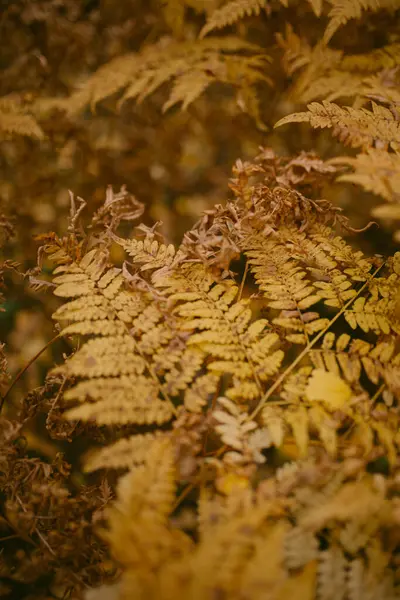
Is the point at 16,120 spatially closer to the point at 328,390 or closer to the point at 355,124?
the point at 355,124

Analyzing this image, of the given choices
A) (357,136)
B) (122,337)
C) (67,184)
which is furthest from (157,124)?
(122,337)

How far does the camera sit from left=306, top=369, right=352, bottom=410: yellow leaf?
1016 mm

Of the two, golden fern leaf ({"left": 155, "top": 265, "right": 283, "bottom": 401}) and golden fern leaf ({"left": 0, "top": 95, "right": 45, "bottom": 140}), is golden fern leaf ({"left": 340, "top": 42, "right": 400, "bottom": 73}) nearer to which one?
golden fern leaf ({"left": 155, "top": 265, "right": 283, "bottom": 401})

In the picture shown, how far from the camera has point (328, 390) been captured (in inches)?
40.4

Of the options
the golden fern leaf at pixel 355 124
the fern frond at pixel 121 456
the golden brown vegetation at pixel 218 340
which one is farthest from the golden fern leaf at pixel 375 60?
the fern frond at pixel 121 456

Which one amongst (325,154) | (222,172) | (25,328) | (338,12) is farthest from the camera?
(222,172)

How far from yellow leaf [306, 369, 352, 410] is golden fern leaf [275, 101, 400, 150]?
55 centimetres

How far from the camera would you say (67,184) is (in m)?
2.40

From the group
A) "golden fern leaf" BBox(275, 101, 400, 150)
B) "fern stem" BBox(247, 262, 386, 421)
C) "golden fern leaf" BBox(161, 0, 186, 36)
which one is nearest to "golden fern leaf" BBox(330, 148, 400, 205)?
"golden fern leaf" BBox(275, 101, 400, 150)

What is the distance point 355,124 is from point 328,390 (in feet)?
2.16

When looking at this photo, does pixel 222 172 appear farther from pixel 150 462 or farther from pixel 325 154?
pixel 150 462

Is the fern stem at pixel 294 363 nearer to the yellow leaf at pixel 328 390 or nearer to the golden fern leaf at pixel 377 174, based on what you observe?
the yellow leaf at pixel 328 390

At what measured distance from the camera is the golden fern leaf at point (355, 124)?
3.76ft

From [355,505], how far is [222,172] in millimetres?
2036
